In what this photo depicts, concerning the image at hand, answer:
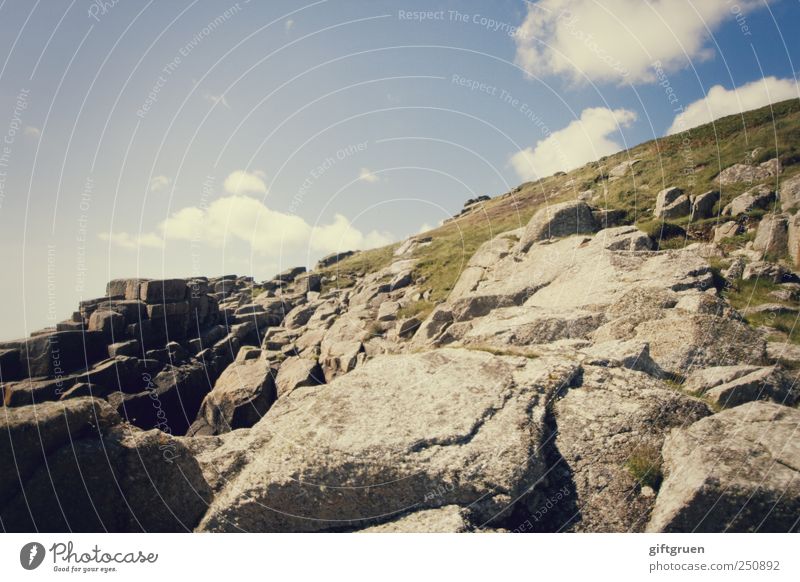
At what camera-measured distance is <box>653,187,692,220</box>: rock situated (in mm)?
34078

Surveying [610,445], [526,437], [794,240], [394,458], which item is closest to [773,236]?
[794,240]

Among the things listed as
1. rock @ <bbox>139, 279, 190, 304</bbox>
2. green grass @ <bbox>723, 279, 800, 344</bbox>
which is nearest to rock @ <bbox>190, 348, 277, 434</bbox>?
rock @ <bbox>139, 279, 190, 304</bbox>

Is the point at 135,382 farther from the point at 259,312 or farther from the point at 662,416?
the point at 662,416

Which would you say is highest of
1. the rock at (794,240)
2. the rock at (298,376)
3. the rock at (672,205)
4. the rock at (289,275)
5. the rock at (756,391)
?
the rock at (289,275)

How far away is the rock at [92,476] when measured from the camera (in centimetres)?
899

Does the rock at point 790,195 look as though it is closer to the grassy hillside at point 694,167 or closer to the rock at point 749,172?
the grassy hillside at point 694,167

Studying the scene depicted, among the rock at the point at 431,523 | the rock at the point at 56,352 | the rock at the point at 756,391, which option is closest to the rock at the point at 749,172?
the rock at the point at 756,391

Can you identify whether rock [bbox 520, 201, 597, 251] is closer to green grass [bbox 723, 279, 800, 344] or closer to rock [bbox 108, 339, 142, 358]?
green grass [bbox 723, 279, 800, 344]

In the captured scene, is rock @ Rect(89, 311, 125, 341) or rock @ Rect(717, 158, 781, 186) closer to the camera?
rock @ Rect(717, 158, 781, 186)

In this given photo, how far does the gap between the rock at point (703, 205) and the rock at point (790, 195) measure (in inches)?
191

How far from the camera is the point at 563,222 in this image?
30.5m

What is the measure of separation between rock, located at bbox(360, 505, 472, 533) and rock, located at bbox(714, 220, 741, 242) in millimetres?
28316

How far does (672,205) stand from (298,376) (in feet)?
124
